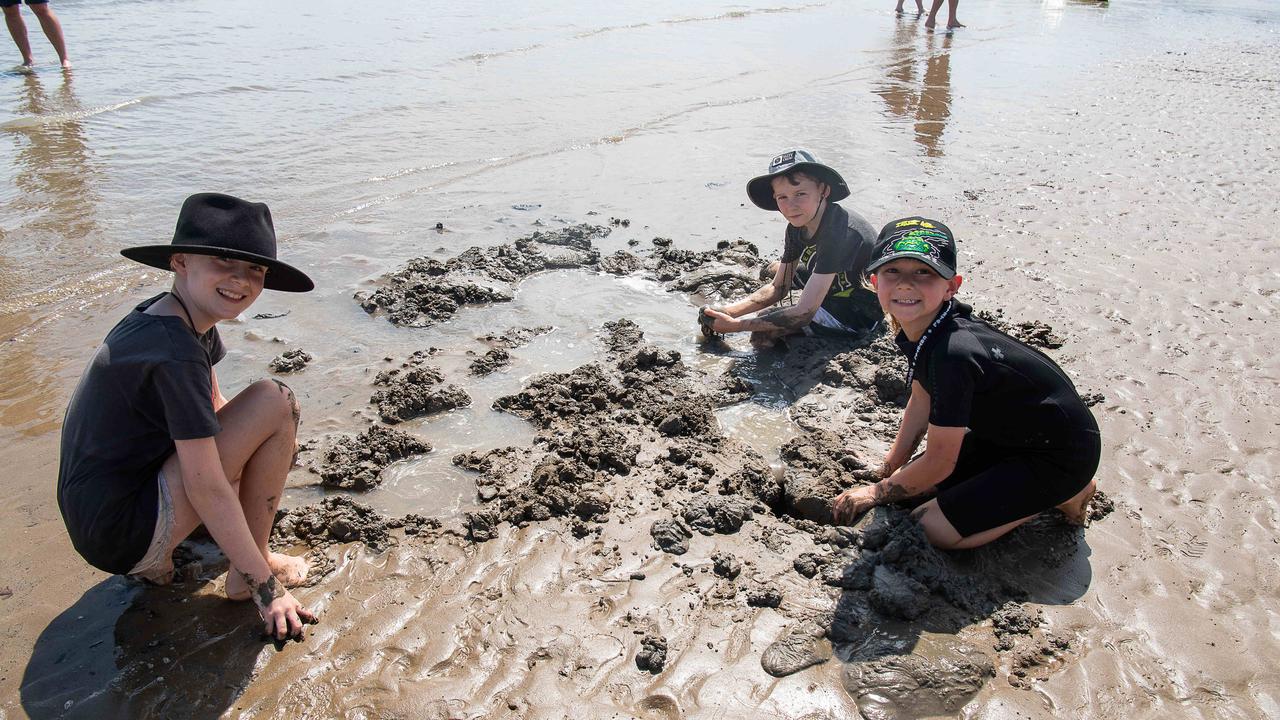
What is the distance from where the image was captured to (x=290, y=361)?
4.73 metres

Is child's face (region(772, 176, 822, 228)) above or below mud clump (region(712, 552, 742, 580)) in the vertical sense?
above

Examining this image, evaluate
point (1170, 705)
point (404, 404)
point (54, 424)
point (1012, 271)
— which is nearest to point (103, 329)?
point (54, 424)

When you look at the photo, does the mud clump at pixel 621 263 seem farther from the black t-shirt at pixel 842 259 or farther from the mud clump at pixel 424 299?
the black t-shirt at pixel 842 259

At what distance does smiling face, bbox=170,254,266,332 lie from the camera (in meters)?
2.63

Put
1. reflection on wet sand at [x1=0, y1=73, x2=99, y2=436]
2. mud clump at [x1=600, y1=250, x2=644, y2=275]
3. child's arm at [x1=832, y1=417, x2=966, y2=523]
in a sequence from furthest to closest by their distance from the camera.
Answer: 1. mud clump at [x1=600, y1=250, x2=644, y2=275]
2. reflection on wet sand at [x1=0, y1=73, x2=99, y2=436]
3. child's arm at [x1=832, y1=417, x2=966, y2=523]

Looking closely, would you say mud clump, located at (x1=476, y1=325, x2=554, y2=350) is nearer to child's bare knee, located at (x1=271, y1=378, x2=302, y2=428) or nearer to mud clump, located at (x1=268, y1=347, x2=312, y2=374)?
mud clump, located at (x1=268, y1=347, x2=312, y2=374)

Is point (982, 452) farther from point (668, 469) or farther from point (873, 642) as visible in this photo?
point (668, 469)

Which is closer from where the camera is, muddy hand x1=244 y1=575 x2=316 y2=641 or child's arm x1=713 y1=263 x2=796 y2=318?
muddy hand x1=244 y1=575 x2=316 y2=641

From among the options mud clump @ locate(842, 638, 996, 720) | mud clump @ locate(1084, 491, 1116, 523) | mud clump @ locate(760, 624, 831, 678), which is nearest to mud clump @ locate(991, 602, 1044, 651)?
mud clump @ locate(842, 638, 996, 720)

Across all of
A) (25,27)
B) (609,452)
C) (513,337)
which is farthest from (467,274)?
(25,27)

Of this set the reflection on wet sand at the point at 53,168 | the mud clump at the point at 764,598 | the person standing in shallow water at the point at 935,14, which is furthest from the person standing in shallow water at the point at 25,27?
the person standing in shallow water at the point at 935,14

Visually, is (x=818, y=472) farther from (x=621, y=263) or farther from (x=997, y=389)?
(x=621, y=263)

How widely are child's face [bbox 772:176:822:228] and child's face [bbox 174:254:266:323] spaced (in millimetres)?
3091

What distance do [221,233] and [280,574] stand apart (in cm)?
137
